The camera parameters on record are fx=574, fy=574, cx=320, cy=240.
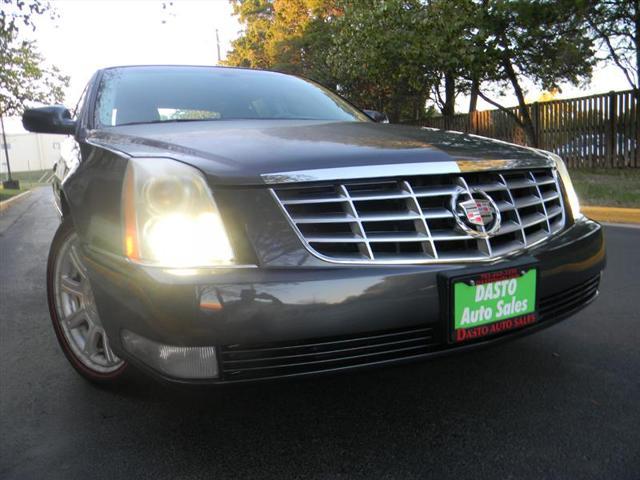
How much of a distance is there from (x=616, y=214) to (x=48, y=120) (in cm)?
630

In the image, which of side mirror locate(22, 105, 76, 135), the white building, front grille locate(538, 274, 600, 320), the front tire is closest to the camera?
front grille locate(538, 274, 600, 320)

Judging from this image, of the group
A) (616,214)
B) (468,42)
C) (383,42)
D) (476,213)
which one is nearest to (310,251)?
(476,213)

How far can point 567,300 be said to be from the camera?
2221mm

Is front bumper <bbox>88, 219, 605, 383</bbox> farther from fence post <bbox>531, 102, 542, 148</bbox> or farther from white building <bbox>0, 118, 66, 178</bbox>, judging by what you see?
white building <bbox>0, 118, 66, 178</bbox>

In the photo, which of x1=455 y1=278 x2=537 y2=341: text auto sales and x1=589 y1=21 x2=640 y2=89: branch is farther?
x1=589 y1=21 x2=640 y2=89: branch

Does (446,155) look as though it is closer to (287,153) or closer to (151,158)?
(287,153)

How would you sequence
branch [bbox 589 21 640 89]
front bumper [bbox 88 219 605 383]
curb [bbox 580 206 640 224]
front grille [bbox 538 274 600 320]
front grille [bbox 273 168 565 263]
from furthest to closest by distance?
branch [bbox 589 21 640 89]
curb [bbox 580 206 640 224]
front grille [bbox 538 274 600 320]
front grille [bbox 273 168 565 263]
front bumper [bbox 88 219 605 383]

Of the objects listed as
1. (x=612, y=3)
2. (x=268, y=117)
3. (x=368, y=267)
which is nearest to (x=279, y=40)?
(x=612, y=3)

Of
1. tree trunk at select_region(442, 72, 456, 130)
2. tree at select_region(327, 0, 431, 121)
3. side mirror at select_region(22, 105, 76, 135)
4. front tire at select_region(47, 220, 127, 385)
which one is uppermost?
tree at select_region(327, 0, 431, 121)

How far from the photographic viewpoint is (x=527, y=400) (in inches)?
87.4

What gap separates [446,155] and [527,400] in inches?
39.4

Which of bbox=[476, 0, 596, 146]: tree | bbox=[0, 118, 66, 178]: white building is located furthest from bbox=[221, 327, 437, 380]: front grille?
bbox=[0, 118, 66, 178]: white building

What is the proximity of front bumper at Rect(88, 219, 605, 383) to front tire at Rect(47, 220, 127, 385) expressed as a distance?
0.55 m

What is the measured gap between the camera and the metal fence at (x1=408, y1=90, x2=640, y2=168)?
450 inches
